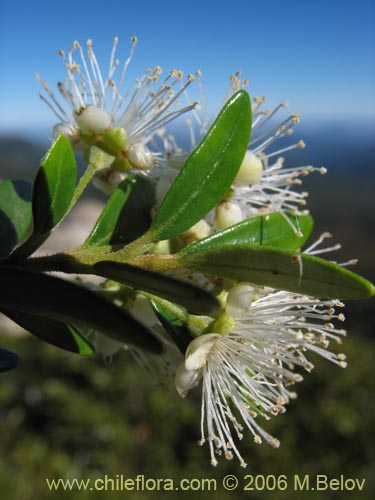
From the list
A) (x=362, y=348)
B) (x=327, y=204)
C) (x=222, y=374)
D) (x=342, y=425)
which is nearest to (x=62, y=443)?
(x=342, y=425)

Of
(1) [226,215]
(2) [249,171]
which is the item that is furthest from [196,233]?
(2) [249,171]

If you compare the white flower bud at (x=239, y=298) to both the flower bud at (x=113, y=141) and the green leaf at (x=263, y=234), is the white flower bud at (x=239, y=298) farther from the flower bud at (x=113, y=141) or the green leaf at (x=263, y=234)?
the flower bud at (x=113, y=141)

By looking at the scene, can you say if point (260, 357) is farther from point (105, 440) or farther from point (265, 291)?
point (105, 440)

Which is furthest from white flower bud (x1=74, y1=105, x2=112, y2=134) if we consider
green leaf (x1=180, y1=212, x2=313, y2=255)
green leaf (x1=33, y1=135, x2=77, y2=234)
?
green leaf (x1=180, y1=212, x2=313, y2=255)

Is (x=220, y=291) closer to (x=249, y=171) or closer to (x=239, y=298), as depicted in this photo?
(x=239, y=298)

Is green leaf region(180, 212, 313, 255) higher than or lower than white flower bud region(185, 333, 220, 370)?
higher

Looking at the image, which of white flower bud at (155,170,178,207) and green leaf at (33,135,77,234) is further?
white flower bud at (155,170,178,207)

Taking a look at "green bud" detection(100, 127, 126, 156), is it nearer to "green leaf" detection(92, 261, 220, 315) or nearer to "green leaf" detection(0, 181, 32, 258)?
"green leaf" detection(0, 181, 32, 258)
